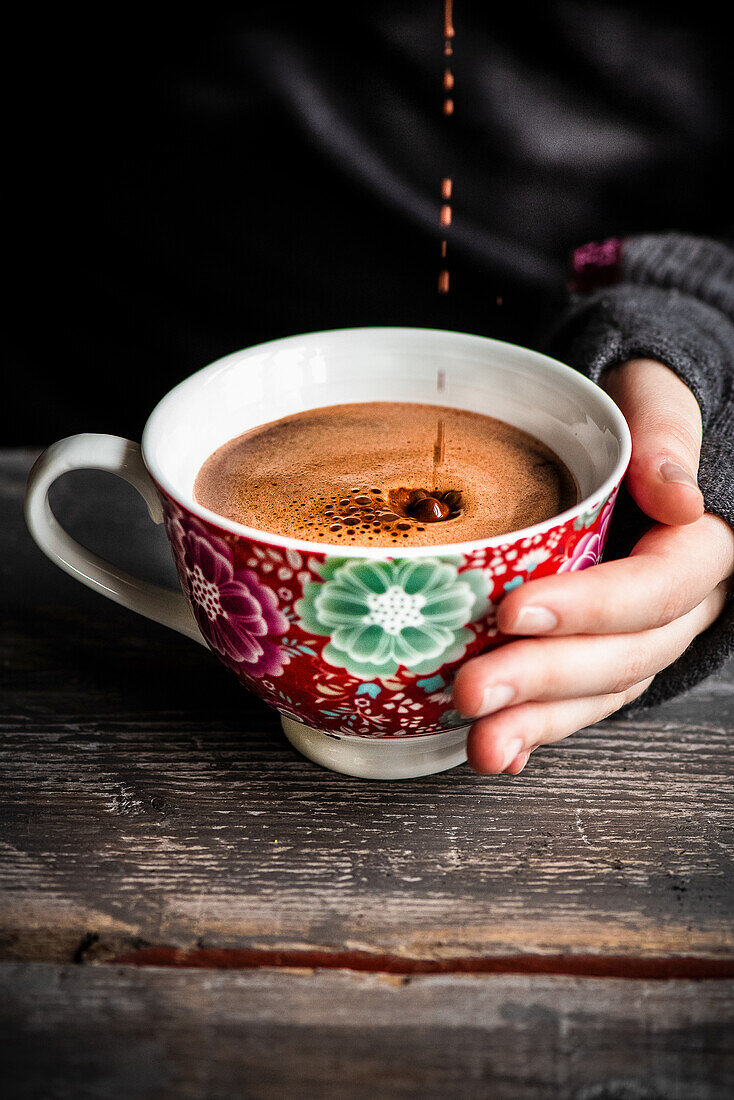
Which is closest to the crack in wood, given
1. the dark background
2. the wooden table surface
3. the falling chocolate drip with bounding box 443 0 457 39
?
the wooden table surface

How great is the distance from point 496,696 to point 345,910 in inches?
6.3

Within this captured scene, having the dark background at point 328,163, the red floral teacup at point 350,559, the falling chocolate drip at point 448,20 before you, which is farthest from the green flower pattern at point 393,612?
the falling chocolate drip at point 448,20

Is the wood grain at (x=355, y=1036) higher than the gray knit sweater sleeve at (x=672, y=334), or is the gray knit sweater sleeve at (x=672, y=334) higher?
the gray knit sweater sleeve at (x=672, y=334)

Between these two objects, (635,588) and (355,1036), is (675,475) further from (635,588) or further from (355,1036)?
(355,1036)

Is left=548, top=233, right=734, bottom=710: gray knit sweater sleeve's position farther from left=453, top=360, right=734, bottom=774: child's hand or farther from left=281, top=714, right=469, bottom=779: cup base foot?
left=281, top=714, right=469, bottom=779: cup base foot

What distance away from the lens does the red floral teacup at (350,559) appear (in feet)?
1.61

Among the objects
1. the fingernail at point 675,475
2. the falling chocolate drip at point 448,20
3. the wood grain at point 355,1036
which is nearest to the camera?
the wood grain at point 355,1036

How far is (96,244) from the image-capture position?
4.08ft

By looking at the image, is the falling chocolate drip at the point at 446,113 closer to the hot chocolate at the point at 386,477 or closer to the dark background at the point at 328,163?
the dark background at the point at 328,163

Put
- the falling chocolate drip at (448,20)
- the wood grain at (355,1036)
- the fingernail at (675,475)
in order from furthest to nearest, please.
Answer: the falling chocolate drip at (448,20), the fingernail at (675,475), the wood grain at (355,1036)

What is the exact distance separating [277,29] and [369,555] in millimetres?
924

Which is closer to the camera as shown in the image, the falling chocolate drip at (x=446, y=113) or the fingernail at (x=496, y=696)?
the fingernail at (x=496, y=696)

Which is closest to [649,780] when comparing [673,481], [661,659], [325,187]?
[661,659]

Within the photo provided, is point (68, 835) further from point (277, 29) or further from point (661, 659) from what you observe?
point (277, 29)
